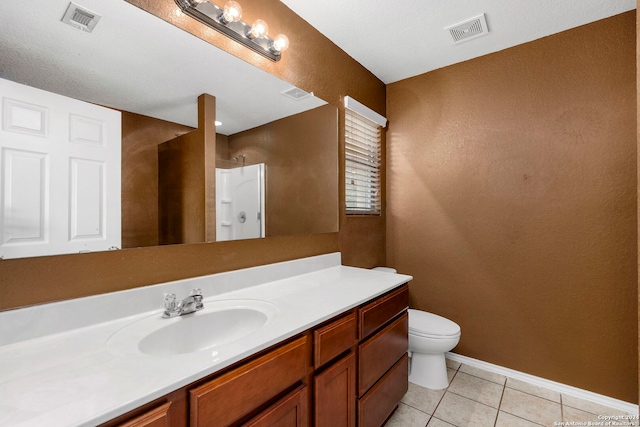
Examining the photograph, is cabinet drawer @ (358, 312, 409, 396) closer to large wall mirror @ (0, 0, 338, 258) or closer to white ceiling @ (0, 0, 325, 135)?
large wall mirror @ (0, 0, 338, 258)

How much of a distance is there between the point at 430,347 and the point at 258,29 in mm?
2153

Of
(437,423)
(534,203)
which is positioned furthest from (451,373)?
(534,203)

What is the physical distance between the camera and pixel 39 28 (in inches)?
35.5

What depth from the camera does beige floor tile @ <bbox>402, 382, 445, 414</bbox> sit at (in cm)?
179

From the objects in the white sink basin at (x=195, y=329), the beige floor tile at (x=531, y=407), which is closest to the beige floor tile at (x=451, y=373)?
the beige floor tile at (x=531, y=407)

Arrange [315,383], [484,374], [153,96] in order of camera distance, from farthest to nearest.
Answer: [484,374], [153,96], [315,383]

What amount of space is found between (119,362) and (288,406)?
516 millimetres

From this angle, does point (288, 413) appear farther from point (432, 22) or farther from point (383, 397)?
point (432, 22)

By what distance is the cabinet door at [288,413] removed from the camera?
0.84m

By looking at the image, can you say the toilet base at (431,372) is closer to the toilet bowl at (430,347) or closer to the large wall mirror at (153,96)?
the toilet bowl at (430,347)

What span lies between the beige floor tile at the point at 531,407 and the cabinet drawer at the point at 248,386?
1602mm

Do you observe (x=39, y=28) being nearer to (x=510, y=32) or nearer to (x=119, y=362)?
(x=119, y=362)

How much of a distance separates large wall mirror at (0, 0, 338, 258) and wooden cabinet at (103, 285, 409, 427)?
0.65m

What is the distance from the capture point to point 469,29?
A: 1.91m
